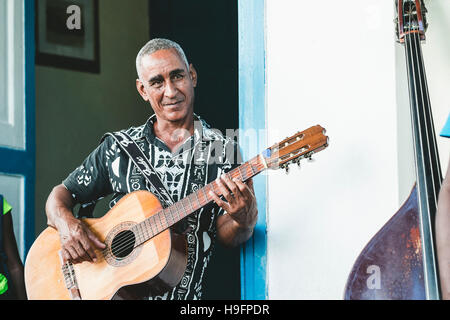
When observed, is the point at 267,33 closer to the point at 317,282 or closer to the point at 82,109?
the point at 317,282

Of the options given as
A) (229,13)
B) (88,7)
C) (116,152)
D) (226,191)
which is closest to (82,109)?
(88,7)

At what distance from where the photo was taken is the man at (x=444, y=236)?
142 cm

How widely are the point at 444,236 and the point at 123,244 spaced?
1.02 m

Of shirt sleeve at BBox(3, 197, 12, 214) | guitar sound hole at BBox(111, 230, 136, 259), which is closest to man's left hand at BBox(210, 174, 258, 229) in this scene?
guitar sound hole at BBox(111, 230, 136, 259)

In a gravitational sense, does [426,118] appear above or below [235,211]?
above

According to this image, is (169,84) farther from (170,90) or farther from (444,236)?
(444,236)

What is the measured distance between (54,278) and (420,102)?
1.28 m

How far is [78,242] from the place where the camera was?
217 cm

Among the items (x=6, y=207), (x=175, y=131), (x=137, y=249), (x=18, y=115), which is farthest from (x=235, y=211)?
(x=18, y=115)

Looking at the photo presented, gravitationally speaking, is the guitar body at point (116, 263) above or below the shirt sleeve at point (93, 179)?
below

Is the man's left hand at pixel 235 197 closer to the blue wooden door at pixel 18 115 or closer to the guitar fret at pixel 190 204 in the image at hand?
the guitar fret at pixel 190 204

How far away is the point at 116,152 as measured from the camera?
7.62 feet

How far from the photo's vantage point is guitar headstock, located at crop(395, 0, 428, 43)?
1.76 meters

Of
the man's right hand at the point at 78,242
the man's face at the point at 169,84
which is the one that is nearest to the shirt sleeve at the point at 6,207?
the man's right hand at the point at 78,242
